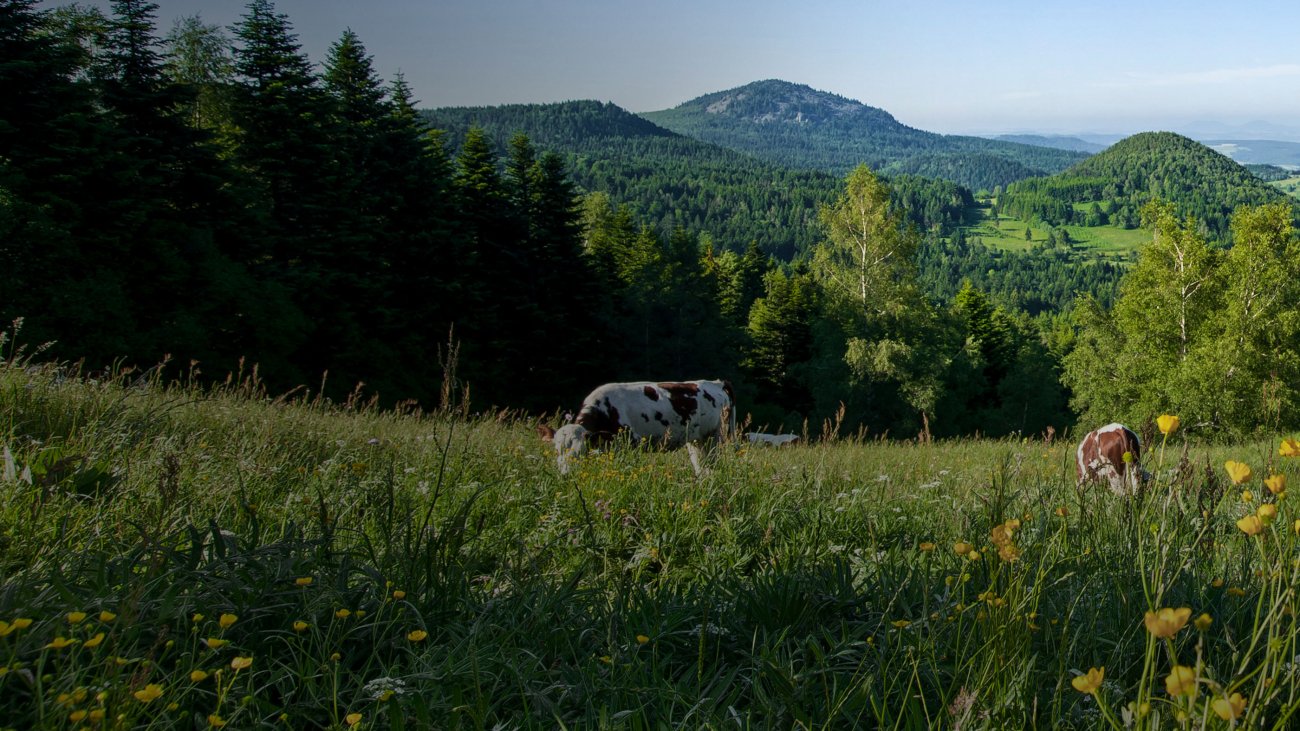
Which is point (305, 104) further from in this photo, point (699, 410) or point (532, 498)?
point (532, 498)

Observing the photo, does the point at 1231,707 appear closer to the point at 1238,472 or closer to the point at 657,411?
the point at 1238,472

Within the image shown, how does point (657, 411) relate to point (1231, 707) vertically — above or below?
below

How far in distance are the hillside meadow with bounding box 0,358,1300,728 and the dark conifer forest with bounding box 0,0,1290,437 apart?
1230cm

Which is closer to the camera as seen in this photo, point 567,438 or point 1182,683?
point 1182,683

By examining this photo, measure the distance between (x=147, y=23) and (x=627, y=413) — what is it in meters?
25.1

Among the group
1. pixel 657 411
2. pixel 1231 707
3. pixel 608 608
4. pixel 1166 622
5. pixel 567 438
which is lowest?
pixel 657 411

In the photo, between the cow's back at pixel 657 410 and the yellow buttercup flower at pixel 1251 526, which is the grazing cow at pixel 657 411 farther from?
the yellow buttercup flower at pixel 1251 526

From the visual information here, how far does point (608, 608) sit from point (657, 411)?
8.57 m

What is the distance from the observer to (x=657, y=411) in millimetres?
11531

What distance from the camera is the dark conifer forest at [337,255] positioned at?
2152 cm

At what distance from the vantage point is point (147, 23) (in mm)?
25141

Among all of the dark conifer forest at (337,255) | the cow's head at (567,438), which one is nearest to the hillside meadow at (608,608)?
the cow's head at (567,438)

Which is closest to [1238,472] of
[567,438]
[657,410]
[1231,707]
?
[1231,707]

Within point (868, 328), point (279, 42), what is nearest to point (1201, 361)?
point (868, 328)
